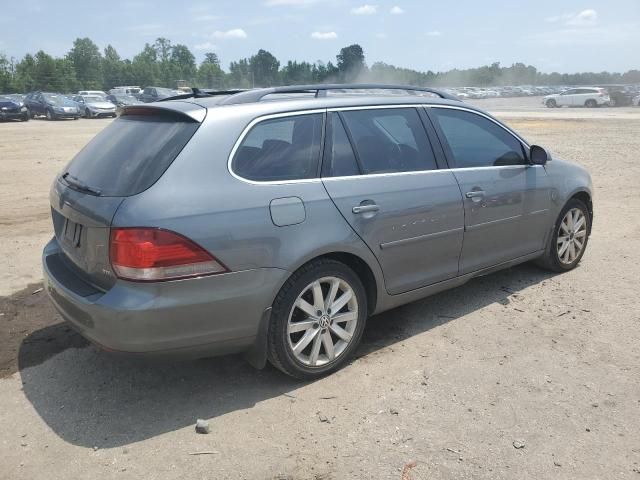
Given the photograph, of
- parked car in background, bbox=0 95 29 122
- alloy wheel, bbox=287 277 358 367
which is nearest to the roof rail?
alloy wheel, bbox=287 277 358 367

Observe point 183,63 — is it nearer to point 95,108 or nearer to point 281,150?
point 95,108

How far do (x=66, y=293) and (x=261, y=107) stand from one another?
5.14 ft

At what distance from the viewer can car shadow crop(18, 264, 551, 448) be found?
10.4ft

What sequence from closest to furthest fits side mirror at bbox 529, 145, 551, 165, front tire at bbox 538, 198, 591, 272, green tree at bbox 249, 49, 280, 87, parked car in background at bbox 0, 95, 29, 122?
side mirror at bbox 529, 145, 551, 165 → front tire at bbox 538, 198, 591, 272 → parked car in background at bbox 0, 95, 29, 122 → green tree at bbox 249, 49, 280, 87

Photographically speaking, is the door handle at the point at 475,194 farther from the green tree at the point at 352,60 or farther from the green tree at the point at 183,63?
the green tree at the point at 183,63

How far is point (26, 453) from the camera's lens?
293 centimetres

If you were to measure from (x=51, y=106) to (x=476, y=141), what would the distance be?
33.3 metres

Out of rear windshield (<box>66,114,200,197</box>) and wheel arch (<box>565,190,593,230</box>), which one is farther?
wheel arch (<box>565,190,593,230</box>)

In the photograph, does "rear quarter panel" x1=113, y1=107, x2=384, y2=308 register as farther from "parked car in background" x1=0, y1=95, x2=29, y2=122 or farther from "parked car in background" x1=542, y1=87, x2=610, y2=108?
"parked car in background" x1=542, y1=87, x2=610, y2=108

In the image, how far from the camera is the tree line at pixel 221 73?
66.4m

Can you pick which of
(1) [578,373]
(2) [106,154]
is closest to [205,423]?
(2) [106,154]

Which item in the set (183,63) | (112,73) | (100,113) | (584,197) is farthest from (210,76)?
(584,197)

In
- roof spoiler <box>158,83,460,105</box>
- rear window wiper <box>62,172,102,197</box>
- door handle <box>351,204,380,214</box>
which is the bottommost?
door handle <box>351,204,380,214</box>

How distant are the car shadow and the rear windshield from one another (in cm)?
97
